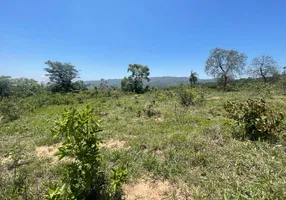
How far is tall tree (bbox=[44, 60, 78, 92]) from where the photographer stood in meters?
24.3

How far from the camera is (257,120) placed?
3465 millimetres

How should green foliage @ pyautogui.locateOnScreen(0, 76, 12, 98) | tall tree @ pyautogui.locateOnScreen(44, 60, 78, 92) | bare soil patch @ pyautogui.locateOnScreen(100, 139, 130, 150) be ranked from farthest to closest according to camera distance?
1. tall tree @ pyautogui.locateOnScreen(44, 60, 78, 92)
2. green foliage @ pyautogui.locateOnScreen(0, 76, 12, 98)
3. bare soil patch @ pyautogui.locateOnScreen(100, 139, 130, 150)

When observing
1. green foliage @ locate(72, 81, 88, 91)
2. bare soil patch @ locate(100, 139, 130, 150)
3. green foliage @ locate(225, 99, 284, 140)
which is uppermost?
green foliage @ locate(72, 81, 88, 91)

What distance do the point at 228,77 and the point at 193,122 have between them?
20.4 m

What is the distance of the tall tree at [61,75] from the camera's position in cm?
2433

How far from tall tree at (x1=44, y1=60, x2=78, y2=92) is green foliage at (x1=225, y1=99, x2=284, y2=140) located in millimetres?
24540

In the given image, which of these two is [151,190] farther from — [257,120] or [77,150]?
[257,120]

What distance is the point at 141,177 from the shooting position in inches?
102

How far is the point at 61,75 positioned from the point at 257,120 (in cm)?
2636

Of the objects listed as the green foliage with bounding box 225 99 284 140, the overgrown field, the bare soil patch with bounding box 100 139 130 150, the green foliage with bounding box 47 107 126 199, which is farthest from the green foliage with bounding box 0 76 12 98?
the green foliage with bounding box 225 99 284 140

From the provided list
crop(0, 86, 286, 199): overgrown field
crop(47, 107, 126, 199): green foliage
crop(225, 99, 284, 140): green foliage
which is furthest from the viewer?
crop(225, 99, 284, 140): green foliage

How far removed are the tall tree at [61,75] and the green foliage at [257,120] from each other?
80.5 feet

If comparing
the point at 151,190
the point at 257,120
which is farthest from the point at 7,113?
the point at 257,120

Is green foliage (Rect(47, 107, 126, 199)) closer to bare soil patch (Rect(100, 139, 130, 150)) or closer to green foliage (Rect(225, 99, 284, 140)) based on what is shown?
bare soil patch (Rect(100, 139, 130, 150))
